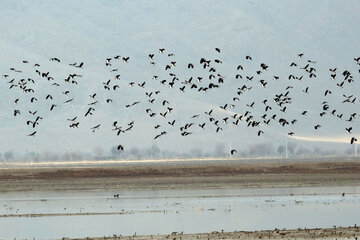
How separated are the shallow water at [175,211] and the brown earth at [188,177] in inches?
656

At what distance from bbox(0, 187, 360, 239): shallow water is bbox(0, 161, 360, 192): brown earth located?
16663 millimetres

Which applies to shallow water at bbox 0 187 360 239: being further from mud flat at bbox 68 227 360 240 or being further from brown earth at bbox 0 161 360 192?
brown earth at bbox 0 161 360 192

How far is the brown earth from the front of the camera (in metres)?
119

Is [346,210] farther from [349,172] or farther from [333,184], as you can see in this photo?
[349,172]

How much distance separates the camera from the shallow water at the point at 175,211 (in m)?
61.2

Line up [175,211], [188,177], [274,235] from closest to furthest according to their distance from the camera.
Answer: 1. [274,235]
2. [175,211]
3. [188,177]

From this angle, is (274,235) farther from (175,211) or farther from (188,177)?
(188,177)

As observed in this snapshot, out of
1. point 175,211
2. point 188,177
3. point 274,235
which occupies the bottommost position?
point 274,235

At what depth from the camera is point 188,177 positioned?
139750mm

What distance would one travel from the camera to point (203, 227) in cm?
6075

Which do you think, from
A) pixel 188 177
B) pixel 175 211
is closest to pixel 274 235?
pixel 175 211

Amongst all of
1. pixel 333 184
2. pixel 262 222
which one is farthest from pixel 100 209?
pixel 333 184

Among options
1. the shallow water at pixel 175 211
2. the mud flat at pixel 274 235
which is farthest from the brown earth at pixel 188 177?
the mud flat at pixel 274 235

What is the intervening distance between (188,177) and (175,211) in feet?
218
